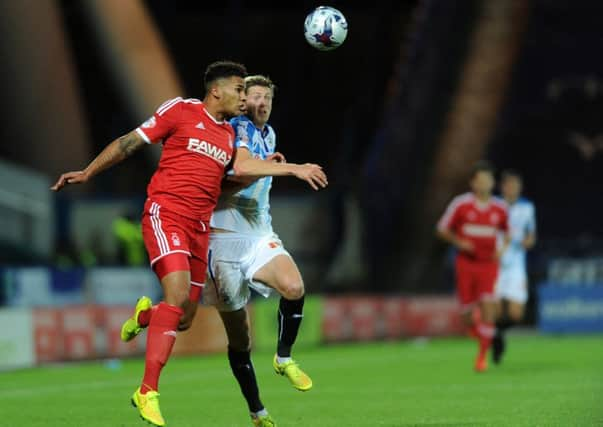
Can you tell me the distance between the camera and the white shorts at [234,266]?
9859 mm

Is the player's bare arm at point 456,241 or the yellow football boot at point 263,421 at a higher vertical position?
the player's bare arm at point 456,241

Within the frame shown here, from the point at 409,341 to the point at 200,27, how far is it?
624 inches

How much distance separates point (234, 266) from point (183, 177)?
862mm

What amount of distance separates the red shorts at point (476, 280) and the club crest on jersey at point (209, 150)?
26.0 feet

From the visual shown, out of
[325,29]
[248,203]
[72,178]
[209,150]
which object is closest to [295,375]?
[248,203]

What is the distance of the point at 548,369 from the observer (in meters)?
16.3

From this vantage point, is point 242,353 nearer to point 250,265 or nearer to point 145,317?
point 250,265

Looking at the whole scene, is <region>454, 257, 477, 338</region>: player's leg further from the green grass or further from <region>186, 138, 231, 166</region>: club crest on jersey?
<region>186, 138, 231, 166</region>: club crest on jersey

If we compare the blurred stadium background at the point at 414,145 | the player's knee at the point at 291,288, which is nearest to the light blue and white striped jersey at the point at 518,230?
the blurred stadium background at the point at 414,145

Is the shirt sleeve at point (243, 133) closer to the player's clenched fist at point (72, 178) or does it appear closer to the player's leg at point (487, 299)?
the player's clenched fist at point (72, 178)

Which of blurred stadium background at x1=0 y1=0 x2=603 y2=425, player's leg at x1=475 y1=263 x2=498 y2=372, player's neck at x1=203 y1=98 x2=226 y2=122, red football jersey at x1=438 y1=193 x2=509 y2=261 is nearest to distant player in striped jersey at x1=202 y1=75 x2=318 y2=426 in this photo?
player's neck at x1=203 y1=98 x2=226 y2=122

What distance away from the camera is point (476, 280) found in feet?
56.0

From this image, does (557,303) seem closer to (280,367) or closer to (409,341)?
(409,341)

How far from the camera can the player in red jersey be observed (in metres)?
9.23
